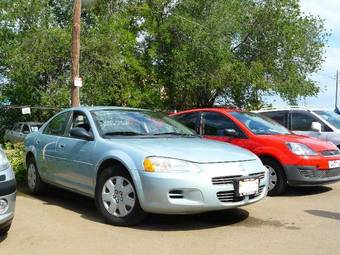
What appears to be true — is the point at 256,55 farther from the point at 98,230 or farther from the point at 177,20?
the point at 98,230

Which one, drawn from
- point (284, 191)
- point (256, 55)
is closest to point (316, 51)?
point (256, 55)

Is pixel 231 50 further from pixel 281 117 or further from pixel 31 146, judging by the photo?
pixel 31 146

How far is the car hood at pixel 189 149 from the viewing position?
19.4 feet

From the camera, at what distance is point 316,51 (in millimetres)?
30875

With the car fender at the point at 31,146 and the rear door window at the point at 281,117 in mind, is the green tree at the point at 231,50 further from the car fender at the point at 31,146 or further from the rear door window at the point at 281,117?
the car fender at the point at 31,146

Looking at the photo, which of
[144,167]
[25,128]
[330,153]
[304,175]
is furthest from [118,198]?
[25,128]

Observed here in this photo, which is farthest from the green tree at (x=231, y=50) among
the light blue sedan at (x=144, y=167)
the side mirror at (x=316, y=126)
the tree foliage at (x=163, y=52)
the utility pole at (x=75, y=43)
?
the light blue sedan at (x=144, y=167)

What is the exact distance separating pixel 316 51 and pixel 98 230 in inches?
1070

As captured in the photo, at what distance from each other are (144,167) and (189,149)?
61 centimetres

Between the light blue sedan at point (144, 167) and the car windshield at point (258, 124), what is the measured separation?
6.59ft

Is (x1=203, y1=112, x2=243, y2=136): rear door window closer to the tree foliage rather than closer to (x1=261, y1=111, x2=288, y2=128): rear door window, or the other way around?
(x1=261, y1=111, x2=288, y2=128): rear door window

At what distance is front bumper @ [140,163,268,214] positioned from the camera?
18.7ft

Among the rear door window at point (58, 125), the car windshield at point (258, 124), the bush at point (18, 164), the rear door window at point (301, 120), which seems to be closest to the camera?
the rear door window at point (58, 125)

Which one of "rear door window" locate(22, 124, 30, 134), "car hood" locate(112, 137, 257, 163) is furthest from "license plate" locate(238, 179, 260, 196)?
"rear door window" locate(22, 124, 30, 134)
